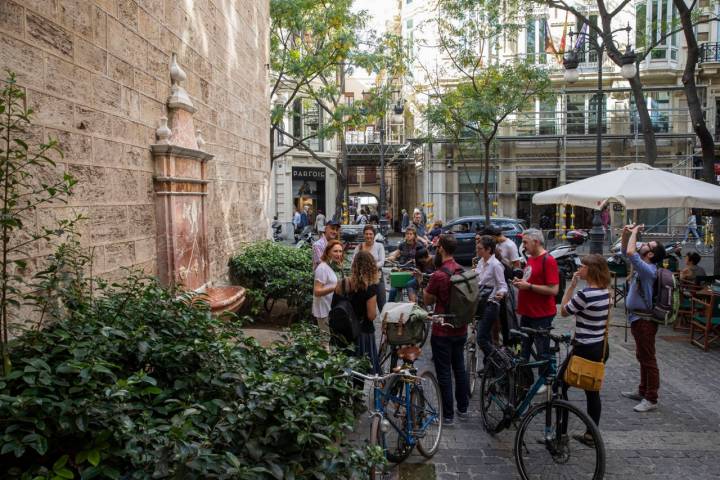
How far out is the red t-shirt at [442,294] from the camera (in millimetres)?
5599

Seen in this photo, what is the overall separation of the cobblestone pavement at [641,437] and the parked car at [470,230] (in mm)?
12717

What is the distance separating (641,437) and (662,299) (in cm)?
155

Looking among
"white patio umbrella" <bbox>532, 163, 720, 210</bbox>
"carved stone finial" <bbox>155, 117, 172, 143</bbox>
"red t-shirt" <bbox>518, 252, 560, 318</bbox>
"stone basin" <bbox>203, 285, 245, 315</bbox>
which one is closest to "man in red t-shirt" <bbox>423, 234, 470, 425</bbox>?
"red t-shirt" <bbox>518, 252, 560, 318</bbox>

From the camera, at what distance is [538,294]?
249 inches

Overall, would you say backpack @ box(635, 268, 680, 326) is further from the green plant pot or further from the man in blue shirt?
the green plant pot

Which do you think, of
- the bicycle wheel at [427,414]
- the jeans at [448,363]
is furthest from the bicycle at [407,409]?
the jeans at [448,363]

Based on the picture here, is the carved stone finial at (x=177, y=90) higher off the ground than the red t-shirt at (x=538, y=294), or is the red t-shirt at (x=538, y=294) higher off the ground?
the carved stone finial at (x=177, y=90)

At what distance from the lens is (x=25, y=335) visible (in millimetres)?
3383

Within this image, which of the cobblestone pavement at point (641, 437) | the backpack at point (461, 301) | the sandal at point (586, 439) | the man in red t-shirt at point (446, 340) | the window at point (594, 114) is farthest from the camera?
the window at point (594, 114)

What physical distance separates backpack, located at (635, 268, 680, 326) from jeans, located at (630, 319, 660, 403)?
0.32ft

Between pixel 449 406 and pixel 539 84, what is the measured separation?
683 inches

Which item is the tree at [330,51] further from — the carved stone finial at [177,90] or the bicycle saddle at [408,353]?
the bicycle saddle at [408,353]

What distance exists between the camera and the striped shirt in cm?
500

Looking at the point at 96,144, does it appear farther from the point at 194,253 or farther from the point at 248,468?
the point at 248,468
